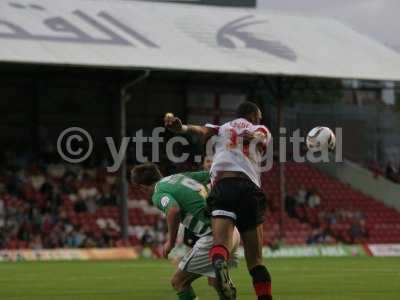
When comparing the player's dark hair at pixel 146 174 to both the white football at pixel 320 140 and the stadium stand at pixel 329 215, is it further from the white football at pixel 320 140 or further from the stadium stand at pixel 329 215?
the stadium stand at pixel 329 215

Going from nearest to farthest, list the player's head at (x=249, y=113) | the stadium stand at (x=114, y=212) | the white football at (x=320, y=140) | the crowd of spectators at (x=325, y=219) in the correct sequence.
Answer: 1. the player's head at (x=249, y=113)
2. the white football at (x=320, y=140)
3. the stadium stand at (x=114, y=212)
4. the crowd of spectators at (x=325, y=219)

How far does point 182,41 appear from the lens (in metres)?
32.0

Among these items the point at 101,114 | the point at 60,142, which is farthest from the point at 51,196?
the point at 101,114

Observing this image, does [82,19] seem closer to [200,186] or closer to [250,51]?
[250,51]

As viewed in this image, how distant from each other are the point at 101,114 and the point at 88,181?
218 inches

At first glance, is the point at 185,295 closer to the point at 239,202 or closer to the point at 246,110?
the point at 239,202

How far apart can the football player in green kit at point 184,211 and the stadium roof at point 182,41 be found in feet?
55.6

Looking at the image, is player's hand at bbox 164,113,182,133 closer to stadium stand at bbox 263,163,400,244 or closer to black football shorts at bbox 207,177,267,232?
black football shorts at bbox 207,177,267,232

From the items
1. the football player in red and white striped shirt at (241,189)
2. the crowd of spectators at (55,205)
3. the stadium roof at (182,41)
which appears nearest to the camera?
the football player in red and white striped shirt at (241,189)

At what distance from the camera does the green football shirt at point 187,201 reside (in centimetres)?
1116

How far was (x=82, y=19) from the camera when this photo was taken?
3192 centimetres

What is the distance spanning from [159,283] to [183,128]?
7.45 m
